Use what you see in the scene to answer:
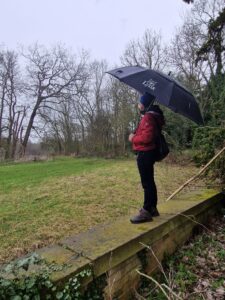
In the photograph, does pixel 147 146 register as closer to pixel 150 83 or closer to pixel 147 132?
pixel 147 132

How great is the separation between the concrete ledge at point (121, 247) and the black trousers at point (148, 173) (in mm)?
214

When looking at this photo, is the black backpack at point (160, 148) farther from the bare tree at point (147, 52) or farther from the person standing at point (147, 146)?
the bare tree at point (147, 52)

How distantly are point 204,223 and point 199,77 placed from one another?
14500 millimetres

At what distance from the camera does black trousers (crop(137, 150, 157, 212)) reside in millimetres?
3225

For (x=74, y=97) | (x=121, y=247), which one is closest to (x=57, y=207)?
(x=121, y=247)

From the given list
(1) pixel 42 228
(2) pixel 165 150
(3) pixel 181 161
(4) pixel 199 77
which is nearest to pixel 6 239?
(1) pixel 42 228

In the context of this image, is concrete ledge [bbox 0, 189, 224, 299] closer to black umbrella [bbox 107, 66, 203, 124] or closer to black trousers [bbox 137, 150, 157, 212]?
black trousers [bbox 137, 150, 157, 212]

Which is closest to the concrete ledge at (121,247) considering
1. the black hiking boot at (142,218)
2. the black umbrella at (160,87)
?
the black hiking boot at (142,218)

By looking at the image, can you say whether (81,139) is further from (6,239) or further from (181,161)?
(6,239)

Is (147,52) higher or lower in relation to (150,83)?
higher

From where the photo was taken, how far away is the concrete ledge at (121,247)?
2246mm

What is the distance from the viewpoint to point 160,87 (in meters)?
3.41

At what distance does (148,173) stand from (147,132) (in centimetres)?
48

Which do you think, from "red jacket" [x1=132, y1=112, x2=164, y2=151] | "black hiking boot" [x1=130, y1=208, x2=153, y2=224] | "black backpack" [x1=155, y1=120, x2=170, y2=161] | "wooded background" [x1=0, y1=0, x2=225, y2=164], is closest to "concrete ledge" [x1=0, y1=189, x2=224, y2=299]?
"black hiking boot" [x1=130, y1=208, x2=153, y2=224]
